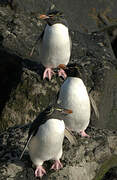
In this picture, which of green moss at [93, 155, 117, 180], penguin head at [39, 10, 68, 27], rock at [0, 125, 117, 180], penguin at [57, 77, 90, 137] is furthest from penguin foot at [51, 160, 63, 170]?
penguin head at [39, 10, 68, 27]

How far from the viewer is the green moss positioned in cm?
568

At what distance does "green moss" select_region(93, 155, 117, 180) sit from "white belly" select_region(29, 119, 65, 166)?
828mm

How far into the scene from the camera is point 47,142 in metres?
4.80

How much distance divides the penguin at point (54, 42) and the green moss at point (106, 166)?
1.71 meters

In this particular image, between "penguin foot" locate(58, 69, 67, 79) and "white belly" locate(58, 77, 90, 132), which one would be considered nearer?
"white belly" locate(58, 77, 90, 132)

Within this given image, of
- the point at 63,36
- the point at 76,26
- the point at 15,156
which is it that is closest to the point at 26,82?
the point at 63,36

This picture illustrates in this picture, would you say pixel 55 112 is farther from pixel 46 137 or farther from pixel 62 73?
pixel 62 73

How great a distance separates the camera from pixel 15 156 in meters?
5.40

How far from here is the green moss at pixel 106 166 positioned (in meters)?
5.68

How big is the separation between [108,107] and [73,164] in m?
2.74

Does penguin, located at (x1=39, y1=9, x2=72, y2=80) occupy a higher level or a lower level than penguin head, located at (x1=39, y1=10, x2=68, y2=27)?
lower

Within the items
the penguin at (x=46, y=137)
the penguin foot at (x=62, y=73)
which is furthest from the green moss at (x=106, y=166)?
the penguin foot at (x=62, y=73)

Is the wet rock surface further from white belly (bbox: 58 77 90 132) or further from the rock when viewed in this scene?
white belly (bbox: 58 77 90 132)

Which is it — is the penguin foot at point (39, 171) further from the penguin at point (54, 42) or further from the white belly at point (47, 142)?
the penguin at point (54, 42)
